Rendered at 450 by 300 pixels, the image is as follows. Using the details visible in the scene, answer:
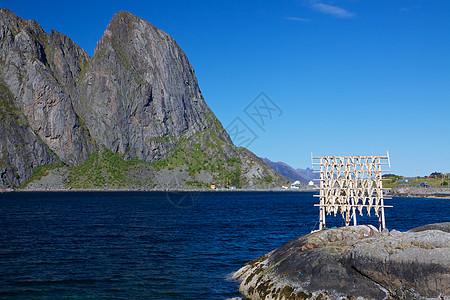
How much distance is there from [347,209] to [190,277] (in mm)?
19315

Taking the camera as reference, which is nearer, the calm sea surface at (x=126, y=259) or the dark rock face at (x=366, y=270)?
the dark rock face at (x=366, y=270)

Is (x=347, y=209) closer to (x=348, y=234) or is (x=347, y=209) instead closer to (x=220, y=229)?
(x=348, y=234)

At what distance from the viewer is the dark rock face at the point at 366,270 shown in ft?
70.1

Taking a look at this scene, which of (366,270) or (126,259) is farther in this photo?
(126,259)

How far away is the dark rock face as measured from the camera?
70.1 feet

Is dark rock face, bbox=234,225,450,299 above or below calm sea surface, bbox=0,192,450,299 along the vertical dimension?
above

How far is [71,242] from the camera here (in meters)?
50.5

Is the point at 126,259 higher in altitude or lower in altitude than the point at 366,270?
lower

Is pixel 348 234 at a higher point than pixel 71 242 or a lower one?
higher

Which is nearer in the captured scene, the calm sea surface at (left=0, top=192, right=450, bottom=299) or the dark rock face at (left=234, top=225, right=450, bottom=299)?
the dark rock face at (left=234, top=225, right=450, bottom=299)

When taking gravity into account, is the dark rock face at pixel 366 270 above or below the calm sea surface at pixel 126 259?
above

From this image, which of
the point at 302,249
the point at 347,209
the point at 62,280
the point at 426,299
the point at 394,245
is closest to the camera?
the point at 426,299

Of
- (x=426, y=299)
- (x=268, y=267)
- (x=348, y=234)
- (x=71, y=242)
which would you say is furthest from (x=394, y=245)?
(x=71, y=242)

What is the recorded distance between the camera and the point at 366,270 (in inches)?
908
